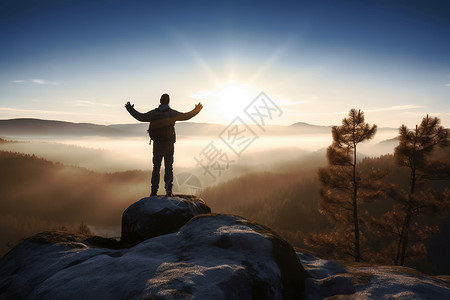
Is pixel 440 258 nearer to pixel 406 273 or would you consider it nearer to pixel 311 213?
pixel 311 213

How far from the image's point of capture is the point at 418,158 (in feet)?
54.6

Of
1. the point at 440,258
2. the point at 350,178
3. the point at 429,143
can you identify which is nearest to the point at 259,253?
the point at 350,178

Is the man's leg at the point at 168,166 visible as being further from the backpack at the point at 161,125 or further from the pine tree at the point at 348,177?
the pine tree at the point at 348,177

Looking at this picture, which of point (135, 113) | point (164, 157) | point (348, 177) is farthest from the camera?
point (348, 177)

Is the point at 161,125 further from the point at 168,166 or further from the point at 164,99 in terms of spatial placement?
the point at 168,166

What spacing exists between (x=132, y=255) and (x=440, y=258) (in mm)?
72322

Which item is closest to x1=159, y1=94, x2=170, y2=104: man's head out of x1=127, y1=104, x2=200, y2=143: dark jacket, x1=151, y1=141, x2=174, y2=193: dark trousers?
x1=127, y1=104, x2=200, y2=143: dark jacket

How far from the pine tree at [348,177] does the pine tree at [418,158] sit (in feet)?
7.51

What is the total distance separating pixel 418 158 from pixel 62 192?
176809 mm

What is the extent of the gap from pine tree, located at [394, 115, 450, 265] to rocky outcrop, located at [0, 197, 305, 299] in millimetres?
15690

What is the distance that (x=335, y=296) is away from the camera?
4582mm

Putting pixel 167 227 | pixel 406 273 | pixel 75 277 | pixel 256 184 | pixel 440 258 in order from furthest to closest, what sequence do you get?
pixel 256 184, pixel 440 258, pixel 167 227, pixel 406 273, pixel 75 277

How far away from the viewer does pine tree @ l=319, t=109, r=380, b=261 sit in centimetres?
1697

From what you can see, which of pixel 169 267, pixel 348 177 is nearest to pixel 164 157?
pixel 169 267
